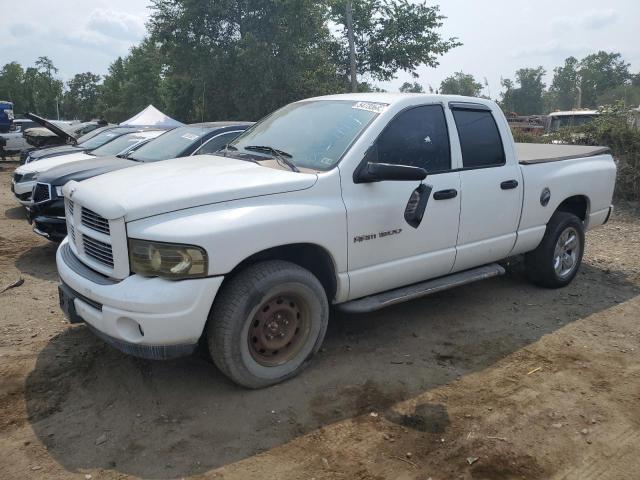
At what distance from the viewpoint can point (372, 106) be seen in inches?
166

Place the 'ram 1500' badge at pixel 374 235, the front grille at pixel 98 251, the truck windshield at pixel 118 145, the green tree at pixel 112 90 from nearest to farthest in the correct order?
1. the front grille at pixel 98 251
2. the 'ram 1500' badge at pixel 374 235
3. the truck windshield at pixel 118 145
4. the green tree at pixel 112 90

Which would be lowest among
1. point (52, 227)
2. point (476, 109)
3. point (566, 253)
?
point (566, 253)

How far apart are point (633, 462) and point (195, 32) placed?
23.5m

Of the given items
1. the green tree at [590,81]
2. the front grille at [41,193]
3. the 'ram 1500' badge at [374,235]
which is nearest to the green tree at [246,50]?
the front grille at [41,193]

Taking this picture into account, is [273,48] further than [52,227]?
Yes

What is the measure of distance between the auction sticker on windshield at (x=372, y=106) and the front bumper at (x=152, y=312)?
1.85 m

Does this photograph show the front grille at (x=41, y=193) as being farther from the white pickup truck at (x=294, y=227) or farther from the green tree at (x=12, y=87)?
the green tree at (x=12, y=87)

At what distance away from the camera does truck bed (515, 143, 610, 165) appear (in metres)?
5.32

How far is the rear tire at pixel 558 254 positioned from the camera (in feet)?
18.0

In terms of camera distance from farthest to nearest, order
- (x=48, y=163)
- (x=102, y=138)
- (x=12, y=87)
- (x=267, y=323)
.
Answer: (x=12, y=87) < (x=102, y=138) < (x=48, y=163) < (x=267, y=323)

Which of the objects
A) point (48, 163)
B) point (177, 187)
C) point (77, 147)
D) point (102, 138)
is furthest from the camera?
point (102, 138)

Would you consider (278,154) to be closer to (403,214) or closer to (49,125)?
(403,214)

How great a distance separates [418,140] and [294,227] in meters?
1.46

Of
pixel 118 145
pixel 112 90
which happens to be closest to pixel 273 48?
pixel 118 145
